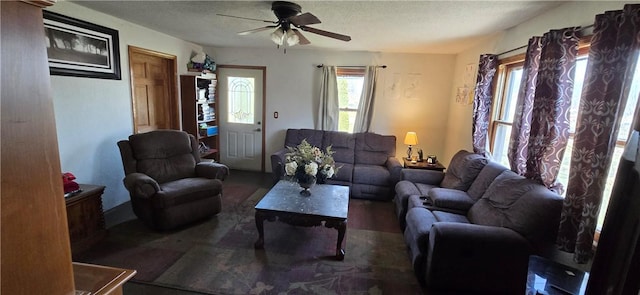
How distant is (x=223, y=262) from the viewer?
8.00ft

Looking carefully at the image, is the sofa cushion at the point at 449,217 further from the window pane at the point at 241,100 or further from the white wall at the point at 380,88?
the window pane at the point at 241,100

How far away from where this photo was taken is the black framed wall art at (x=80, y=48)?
260cm

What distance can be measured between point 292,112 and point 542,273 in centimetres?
421

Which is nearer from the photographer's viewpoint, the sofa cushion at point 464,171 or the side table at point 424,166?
the sofa cushion at point 464,171

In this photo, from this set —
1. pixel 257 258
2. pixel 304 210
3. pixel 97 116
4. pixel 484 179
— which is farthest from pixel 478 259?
pixel 97 116

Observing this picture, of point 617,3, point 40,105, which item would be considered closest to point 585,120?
point 617,3

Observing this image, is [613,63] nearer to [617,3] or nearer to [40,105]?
[617,3]

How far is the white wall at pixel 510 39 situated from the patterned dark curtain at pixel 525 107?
0.20 m

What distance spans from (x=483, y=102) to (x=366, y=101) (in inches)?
73.8

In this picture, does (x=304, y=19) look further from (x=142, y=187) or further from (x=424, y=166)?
(x=424, y=166)

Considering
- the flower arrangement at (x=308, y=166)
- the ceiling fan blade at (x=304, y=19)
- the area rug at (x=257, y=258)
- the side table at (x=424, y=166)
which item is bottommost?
the area rug at (x=257, y=258)

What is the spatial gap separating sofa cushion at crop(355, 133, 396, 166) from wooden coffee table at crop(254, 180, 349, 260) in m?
1.67

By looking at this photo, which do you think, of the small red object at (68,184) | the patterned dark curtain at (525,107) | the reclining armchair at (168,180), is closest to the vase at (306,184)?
Answer: the reclining armchair at (168,180)

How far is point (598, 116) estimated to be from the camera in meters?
1.69
